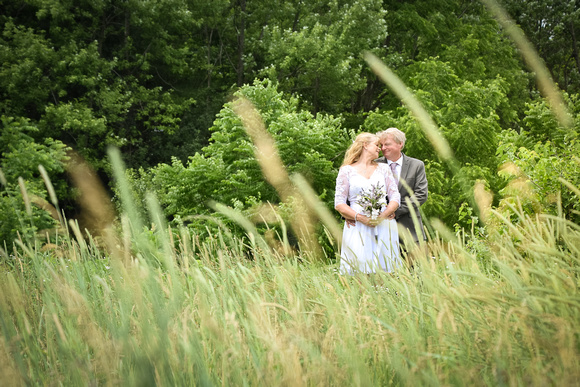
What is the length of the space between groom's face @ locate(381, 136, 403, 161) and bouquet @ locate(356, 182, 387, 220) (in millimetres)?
555

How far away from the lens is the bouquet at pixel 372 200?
13.0ft

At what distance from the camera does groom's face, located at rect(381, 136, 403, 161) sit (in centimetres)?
442

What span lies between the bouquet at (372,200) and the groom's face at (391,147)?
56 centimetres

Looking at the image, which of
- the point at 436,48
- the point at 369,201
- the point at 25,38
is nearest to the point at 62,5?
the point at 25,38

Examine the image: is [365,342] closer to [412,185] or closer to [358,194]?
[358,194]

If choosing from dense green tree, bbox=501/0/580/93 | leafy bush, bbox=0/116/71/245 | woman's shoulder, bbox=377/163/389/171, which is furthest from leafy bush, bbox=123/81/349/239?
dense green tree, bbox=501/0/580/93

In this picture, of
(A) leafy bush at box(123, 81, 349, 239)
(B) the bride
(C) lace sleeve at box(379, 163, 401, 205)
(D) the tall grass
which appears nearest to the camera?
(D) the tall grass

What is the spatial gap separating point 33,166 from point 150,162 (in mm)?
6983

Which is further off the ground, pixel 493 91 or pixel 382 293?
pixel 493 91

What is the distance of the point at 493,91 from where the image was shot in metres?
10.0

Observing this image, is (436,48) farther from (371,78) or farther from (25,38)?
(25,38)

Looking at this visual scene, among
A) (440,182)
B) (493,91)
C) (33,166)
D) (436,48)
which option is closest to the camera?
(440,182)

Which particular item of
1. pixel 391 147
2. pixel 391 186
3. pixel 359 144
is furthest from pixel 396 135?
pixel 391 186

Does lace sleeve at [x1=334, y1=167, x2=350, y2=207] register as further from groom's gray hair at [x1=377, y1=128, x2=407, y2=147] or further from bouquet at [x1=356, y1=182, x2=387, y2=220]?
groom's gray hair at [x1=377, y1=128, x2=407, y2=147]
